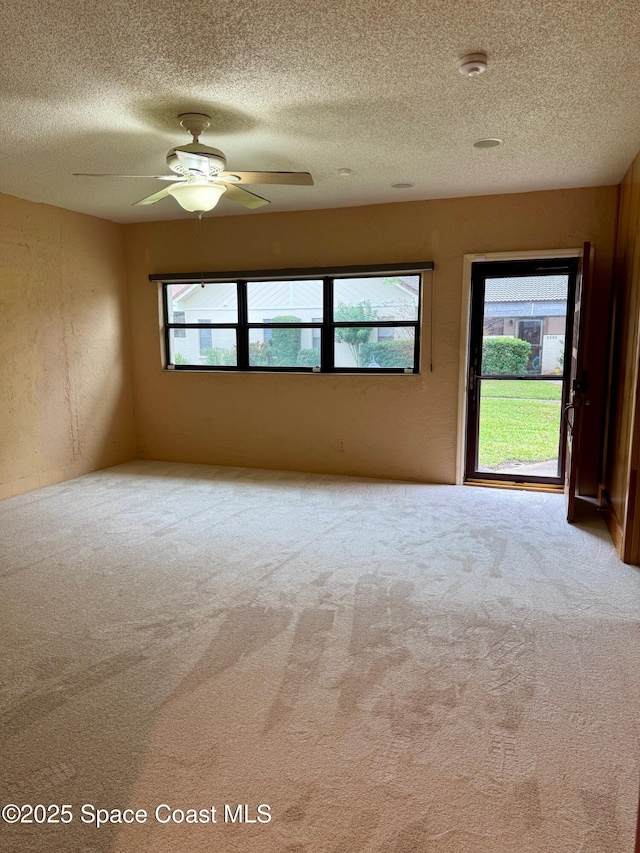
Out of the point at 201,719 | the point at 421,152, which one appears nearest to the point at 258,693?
the point at 201,719

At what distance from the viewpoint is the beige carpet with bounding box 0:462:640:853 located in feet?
5.15

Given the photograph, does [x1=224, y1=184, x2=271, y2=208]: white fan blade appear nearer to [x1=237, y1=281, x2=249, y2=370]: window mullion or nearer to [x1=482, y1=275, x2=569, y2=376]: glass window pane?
[x1=237, y1=281, x2=249, y2=370]: window mullion

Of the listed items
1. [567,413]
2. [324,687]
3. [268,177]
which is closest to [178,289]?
[268,177]

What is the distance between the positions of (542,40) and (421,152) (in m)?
1.41

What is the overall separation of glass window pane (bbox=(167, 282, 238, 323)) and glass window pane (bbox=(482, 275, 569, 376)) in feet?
8.43

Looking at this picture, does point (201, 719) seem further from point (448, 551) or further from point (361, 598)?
point (448, 551)

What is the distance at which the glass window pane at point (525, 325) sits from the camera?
4.75 metres

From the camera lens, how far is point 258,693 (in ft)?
6.88

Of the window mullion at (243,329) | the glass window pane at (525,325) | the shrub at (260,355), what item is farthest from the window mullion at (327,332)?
the glass window pane at (525,325)

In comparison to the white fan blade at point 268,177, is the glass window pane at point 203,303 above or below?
below

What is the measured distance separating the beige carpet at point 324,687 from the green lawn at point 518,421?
1.38 m

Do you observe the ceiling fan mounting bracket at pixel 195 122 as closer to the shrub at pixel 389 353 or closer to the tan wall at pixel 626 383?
the shrub at pixel 389 353

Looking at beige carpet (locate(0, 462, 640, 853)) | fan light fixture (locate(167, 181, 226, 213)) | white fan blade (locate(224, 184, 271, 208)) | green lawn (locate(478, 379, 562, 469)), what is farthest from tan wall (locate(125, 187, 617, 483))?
fan light fixture (locate(167, 181, 226, 213))

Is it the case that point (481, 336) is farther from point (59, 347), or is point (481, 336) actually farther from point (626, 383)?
point (59, 347)
